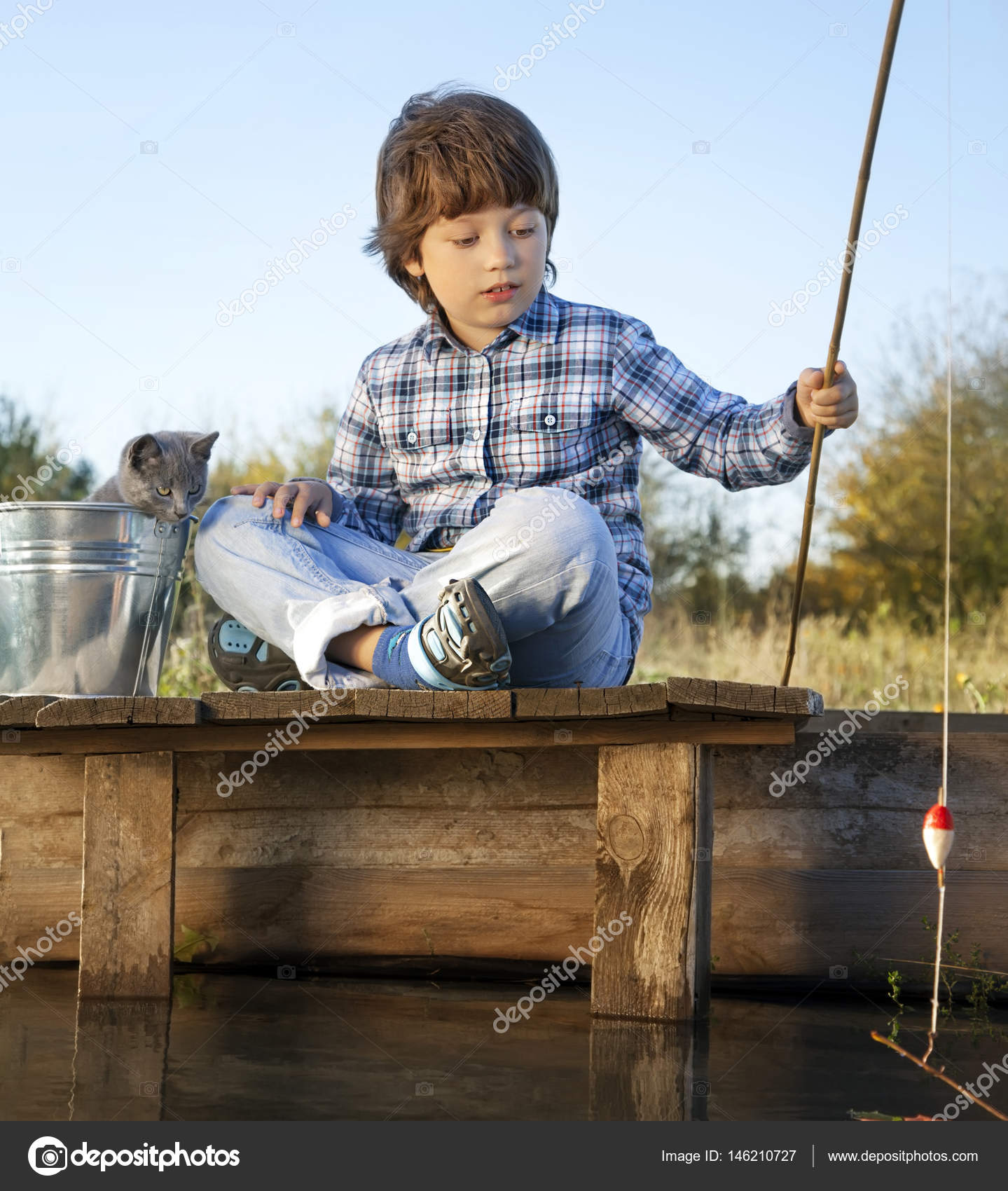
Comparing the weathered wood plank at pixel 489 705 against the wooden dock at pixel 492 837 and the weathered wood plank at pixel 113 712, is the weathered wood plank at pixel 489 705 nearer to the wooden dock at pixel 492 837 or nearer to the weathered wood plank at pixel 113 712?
the wooden dock at pixel 492 837

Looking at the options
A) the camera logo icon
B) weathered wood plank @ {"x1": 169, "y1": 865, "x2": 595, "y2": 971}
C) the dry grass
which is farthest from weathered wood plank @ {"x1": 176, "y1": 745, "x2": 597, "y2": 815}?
the dry grass

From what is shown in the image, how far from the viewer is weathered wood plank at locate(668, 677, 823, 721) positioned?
1878mm

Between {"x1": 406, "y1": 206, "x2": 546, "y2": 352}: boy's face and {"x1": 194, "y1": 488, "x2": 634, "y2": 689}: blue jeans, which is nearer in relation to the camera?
Result: {"x1": 194, "y1": 488, "x2": 634, "y2": 689}: blue jeans

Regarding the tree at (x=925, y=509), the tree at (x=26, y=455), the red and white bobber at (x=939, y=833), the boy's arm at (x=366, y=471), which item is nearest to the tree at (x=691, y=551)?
the tree at (x=925, y=509)

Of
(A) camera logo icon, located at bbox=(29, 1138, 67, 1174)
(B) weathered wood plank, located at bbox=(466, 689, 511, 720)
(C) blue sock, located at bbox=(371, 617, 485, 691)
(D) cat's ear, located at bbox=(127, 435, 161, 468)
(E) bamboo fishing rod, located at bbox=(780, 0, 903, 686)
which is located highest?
(E) bamboo fishing rod, located at bbox=(780, 0, 903, 686)

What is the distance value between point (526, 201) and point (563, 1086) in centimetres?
177

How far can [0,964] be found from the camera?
2508 millimetres

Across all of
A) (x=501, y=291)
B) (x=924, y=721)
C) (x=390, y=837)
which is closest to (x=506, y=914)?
(x=390, y=837)

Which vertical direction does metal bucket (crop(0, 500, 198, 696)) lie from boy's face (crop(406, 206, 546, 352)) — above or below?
below

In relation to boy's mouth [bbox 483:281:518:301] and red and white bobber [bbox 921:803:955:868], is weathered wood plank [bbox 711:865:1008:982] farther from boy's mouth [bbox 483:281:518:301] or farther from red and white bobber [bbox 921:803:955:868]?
boy's mouth [bbox 483:281:518:301]

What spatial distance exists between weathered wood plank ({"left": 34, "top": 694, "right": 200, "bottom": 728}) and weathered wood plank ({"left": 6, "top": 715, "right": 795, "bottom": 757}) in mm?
122

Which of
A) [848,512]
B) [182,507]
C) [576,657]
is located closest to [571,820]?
[576,657]

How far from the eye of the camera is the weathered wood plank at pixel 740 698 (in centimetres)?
188

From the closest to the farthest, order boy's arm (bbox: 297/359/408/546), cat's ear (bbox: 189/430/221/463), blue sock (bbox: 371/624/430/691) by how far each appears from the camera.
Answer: blue sock (bbox: 371/624/430/691) → cat's ear (bbox: 189/430/221/463) → boy's arm (bbox: 297/359/408/546)
